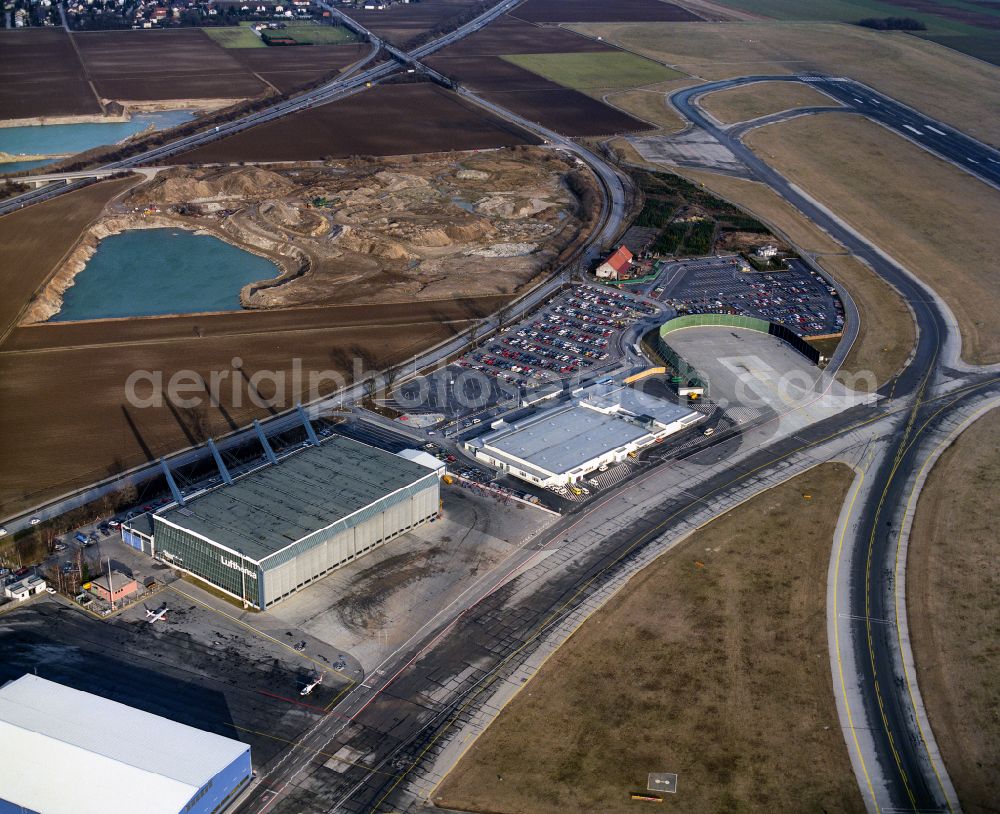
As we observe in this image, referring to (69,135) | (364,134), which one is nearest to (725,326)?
(364,134)

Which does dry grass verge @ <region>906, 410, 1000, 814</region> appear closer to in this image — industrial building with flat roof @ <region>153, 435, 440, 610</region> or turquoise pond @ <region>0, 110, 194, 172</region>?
industrial building with flat roof @ <region>153, 435, 440, 610</region>

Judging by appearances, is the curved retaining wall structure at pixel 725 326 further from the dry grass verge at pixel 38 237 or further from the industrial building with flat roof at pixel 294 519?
the dry grass verge at pixel 38 237

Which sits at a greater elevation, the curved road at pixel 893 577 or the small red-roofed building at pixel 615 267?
the small red-roofed building at pixel 615 267

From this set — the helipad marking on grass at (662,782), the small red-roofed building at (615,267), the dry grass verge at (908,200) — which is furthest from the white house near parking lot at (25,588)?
the dry grass verge at (908,200)

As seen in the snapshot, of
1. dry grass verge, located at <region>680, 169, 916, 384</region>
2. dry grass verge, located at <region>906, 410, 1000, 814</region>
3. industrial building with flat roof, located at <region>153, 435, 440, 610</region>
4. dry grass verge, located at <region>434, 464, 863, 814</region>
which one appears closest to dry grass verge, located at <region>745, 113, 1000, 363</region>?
dry grass verge, located at <region>680, 169, 916, 384</region>

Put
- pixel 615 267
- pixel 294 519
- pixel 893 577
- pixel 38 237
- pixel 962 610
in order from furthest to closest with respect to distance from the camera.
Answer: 1. pixel 38 237
2. pixel 615 267
3. pixel 893 577
4. pixel 294 519
5. pixel 962 610

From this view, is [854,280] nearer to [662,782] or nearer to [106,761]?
[662,782]

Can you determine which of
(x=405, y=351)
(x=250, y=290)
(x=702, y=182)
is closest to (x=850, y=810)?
(x=405, y=351)
